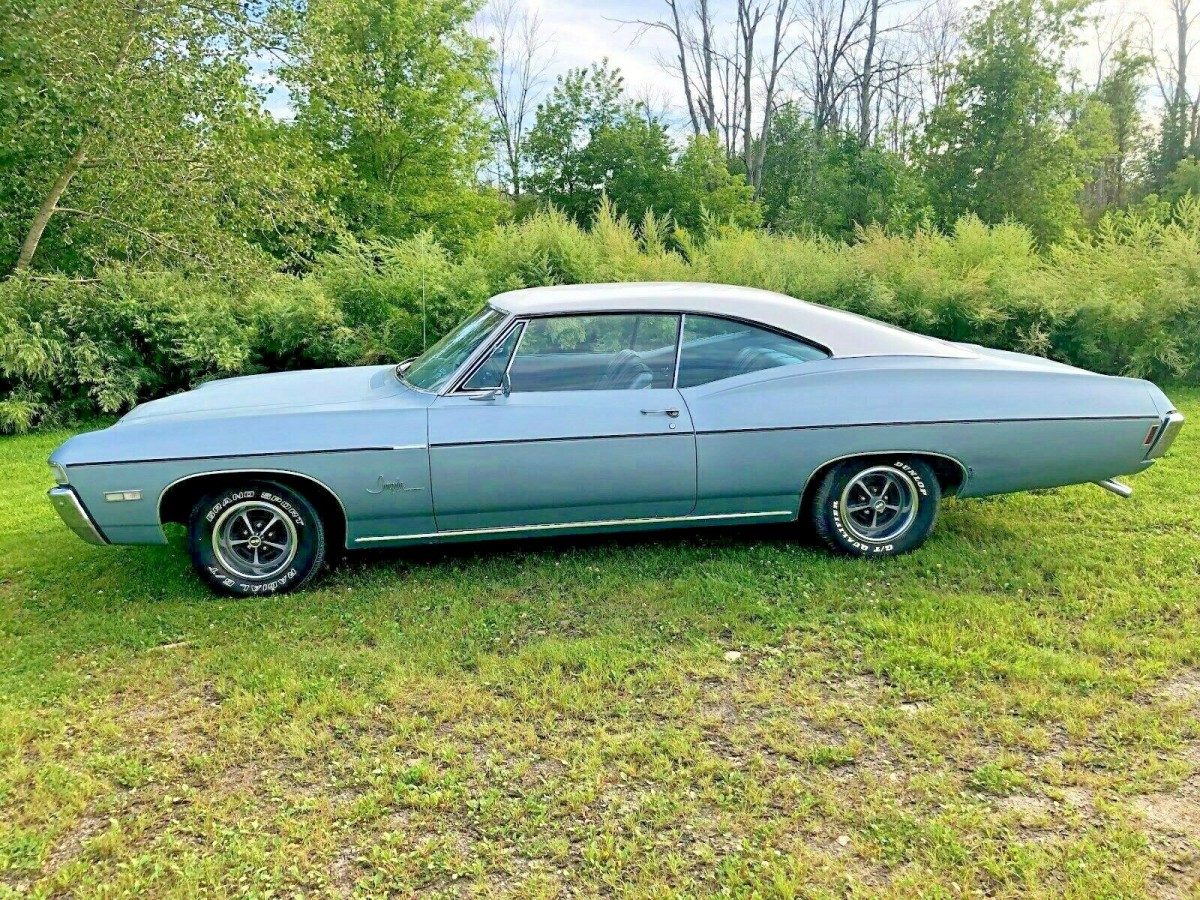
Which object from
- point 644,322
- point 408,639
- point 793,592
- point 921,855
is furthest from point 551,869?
point 644,322

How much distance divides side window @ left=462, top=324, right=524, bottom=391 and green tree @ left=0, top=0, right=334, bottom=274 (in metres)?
7.87

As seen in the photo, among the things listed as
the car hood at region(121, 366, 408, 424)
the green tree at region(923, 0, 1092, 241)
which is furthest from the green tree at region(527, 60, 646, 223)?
the car hood at region(121, 366, 408, 424)

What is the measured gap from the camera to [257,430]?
407 centimetres

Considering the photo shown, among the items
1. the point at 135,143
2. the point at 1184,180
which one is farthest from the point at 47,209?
the point at 1184,180

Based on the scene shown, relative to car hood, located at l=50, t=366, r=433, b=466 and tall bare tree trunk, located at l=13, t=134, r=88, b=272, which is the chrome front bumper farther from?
tall bare tree trunk, located at l=13, t=134, r=88, b=272

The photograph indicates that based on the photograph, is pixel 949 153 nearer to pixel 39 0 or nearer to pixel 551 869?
pixel 39 0

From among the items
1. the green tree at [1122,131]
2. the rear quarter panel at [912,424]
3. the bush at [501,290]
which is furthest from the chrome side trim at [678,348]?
the green tree at [1122,131]

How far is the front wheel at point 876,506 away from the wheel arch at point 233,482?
258 cm

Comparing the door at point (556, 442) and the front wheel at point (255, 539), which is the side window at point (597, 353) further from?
the front wheel at point (255, 539)

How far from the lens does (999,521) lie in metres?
5.14

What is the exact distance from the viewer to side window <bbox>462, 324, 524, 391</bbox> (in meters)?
4.30

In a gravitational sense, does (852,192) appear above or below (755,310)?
above

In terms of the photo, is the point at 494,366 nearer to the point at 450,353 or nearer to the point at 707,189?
the point at 450,353

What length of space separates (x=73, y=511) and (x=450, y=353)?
2019 millimetres
